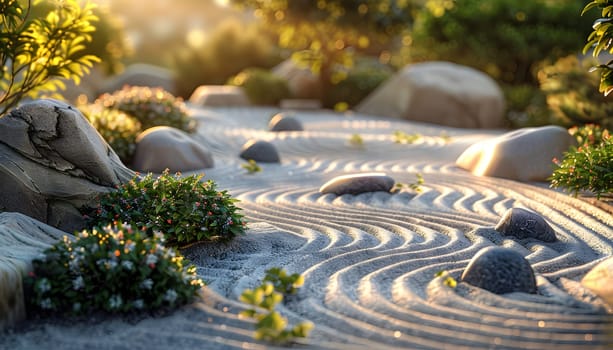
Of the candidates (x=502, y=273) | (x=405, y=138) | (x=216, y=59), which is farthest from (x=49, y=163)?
(x=216, y=59)

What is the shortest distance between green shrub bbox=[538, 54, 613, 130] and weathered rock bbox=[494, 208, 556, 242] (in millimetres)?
5144

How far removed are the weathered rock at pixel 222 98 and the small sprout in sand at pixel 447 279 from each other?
1302 cm

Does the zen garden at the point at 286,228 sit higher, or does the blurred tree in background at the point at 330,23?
the blurred tree in background at the point at 330,23

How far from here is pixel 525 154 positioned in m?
8.48

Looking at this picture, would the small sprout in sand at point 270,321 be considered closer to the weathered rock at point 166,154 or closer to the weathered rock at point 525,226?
the weathered rock at point 525,226

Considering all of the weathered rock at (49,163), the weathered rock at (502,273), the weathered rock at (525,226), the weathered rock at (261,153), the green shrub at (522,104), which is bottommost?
the green shrub at (522,104)

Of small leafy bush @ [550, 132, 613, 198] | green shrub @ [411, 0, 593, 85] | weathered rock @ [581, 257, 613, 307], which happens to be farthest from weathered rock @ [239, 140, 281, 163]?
green shrub @ [411, 0, 593, 85]

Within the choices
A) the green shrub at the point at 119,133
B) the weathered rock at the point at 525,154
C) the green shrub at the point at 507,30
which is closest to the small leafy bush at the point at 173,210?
the green shrub at the point at 119,133

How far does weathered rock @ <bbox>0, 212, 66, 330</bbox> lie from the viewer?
4000 mm

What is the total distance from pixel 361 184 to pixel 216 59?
603 inches

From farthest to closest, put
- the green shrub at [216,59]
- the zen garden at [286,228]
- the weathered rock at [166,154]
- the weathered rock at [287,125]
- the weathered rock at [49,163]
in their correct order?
the green shrub at [216,59], the weathered rock at [287,125], the weathered rock at [166,154], the weathered rock at [49,163], the zen garden at [286,228]

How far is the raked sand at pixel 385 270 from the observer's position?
3.82 metres

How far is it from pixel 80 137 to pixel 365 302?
2.72m

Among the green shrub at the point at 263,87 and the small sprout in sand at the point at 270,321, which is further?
the green shrub at the point at 263,87
